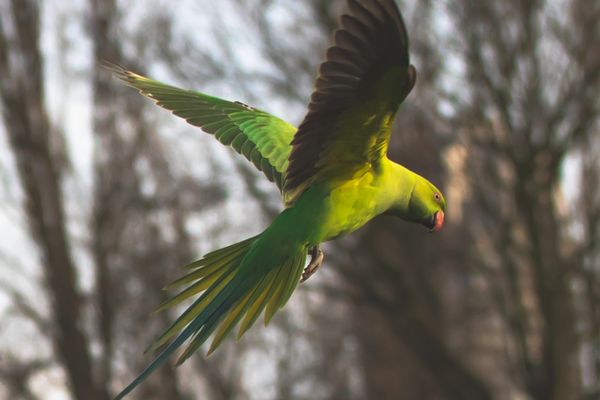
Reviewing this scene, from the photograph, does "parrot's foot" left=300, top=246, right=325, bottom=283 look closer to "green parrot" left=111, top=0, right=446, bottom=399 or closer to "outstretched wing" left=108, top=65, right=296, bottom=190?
"green parrot" left=111, top=0, right=446, bottom=399

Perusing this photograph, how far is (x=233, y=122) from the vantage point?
9.24ft

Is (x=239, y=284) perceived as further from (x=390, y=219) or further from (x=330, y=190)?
(x=390, y=219)

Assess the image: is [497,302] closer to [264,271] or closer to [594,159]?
[594,159]

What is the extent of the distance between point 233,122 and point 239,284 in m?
0.80

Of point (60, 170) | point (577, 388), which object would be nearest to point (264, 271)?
point (577, 388)

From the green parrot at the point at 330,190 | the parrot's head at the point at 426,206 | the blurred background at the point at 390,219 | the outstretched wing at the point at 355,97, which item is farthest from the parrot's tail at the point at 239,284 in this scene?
the blurred background at the point at 390,219

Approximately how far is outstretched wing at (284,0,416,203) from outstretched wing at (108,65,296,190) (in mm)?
445

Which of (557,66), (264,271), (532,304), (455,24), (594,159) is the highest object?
(455,24)

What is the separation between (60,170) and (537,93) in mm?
5172

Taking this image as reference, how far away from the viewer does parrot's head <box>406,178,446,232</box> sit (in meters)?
2.29

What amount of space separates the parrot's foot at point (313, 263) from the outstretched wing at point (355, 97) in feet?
0.62

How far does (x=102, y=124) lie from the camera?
10.7m

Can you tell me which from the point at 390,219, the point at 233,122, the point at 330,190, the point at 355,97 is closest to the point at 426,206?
the point at 330,190

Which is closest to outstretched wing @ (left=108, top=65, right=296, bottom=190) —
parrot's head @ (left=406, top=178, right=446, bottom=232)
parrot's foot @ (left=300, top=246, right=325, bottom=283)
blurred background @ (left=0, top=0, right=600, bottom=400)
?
parrot's foot @ (left=300, top=246, right=325, bottom=283)
